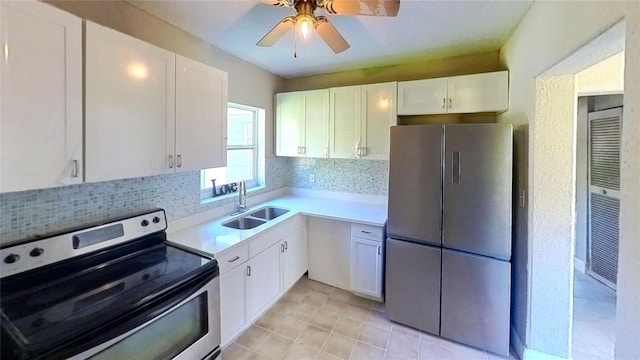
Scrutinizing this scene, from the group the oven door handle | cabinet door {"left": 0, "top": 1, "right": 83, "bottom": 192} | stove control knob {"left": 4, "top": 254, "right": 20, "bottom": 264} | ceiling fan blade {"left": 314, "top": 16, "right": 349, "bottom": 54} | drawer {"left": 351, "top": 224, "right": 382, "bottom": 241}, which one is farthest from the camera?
drawer {"left": 351, "top": 224, "right": 382, "bottom": 241}

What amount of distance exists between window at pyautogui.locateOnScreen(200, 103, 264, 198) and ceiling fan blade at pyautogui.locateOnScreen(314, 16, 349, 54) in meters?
1.44

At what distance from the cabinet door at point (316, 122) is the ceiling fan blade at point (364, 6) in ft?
5.27

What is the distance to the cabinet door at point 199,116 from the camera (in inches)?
70.0

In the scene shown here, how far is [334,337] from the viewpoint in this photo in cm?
213

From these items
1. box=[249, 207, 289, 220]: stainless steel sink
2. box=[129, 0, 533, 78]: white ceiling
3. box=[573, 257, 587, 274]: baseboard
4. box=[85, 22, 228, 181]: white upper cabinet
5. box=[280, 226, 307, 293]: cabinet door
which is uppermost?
box=[129, 0, 533, 78]: white ceiling

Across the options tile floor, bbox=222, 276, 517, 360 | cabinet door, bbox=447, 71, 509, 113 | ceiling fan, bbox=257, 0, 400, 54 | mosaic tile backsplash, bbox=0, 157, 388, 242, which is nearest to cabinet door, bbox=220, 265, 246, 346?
tile floor, bbox=222, 276, 517, 360

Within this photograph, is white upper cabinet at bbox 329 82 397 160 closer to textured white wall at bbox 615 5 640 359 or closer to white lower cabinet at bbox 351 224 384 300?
white lower cabinet at bbox 351 224 384 300

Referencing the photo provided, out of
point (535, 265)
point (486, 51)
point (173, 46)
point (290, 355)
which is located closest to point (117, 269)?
point (290, 355)

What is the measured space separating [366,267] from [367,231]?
36 centimetres

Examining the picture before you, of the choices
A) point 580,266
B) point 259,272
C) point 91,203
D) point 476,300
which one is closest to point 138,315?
point 91,203

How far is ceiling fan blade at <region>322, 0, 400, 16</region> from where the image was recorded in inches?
49.5

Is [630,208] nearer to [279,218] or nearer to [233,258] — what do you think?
[233,258]

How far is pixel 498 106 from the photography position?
7.54 feet

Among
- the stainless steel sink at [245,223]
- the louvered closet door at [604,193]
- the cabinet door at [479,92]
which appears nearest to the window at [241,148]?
the stainless steel sink at [245,223]
